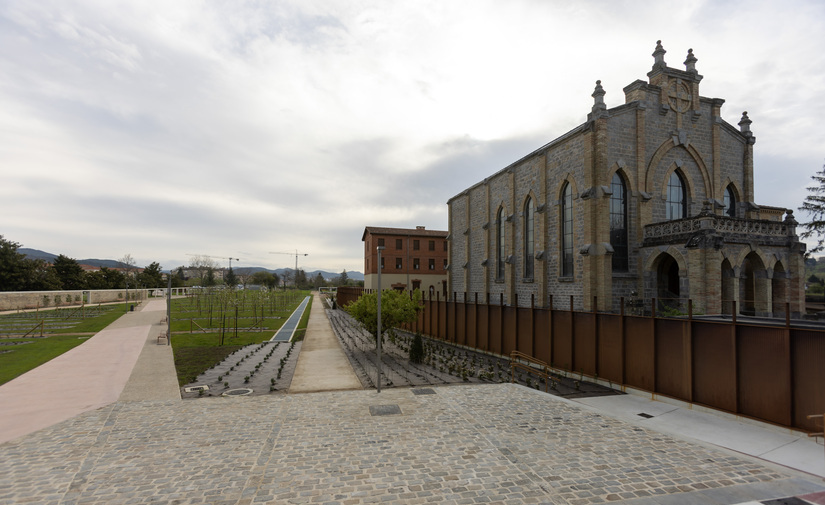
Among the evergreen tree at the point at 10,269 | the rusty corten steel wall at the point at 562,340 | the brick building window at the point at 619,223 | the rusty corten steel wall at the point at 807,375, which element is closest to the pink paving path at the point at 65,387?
the rusty corten steel wall at the point at 562,340

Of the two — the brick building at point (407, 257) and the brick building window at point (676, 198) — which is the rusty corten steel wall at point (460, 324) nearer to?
the brick building window at point (676, 198)

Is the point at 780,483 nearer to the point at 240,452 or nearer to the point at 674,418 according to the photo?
the point at 674,418

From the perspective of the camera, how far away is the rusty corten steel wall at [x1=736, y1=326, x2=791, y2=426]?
899cm

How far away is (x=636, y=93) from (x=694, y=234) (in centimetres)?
928

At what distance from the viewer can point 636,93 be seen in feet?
73.9

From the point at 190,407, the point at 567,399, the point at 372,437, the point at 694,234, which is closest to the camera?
the point at 372,437

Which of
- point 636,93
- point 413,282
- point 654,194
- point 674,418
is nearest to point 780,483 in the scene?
point 674,418

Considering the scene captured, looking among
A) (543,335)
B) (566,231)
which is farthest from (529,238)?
(543,335)

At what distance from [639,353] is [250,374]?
1414 centimetres

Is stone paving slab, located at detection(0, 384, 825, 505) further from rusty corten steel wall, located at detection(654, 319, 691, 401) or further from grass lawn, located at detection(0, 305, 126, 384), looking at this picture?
grass lawn, located at detection(0, 305, 126, 384)

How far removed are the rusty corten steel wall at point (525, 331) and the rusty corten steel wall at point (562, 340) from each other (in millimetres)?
1343

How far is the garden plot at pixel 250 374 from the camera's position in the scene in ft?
43.1

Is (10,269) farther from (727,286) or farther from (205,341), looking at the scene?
(727,286)

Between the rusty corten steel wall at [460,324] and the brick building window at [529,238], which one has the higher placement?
the brick building window at [529,238]
